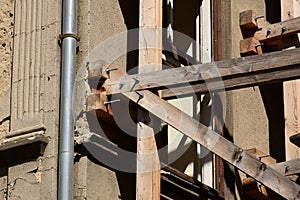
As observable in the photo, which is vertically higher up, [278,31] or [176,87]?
[278,31]

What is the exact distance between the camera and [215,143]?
677 cm

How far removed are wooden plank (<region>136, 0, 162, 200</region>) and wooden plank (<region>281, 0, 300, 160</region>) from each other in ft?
6.70

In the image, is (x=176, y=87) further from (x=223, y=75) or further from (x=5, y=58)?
(x=5, y=58)

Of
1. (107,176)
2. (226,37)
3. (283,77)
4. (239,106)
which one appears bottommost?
(107,176)

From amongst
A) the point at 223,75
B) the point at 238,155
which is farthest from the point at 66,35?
the point at 238,155

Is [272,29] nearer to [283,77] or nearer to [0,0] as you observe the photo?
[283,77]

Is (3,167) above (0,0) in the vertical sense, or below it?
below

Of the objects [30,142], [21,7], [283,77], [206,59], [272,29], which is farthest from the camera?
[206,59]

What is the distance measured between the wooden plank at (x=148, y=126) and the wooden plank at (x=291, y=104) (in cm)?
204

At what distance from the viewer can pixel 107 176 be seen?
691cm

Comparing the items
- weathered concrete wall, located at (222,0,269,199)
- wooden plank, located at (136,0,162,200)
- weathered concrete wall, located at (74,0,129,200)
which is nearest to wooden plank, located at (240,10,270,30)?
weathered concrete wall, located at (222,0,269,199)

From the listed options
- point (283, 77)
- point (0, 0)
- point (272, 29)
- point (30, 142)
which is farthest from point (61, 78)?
point (272, 29)

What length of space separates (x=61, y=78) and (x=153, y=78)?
708mm

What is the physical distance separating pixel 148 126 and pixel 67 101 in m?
0.61
